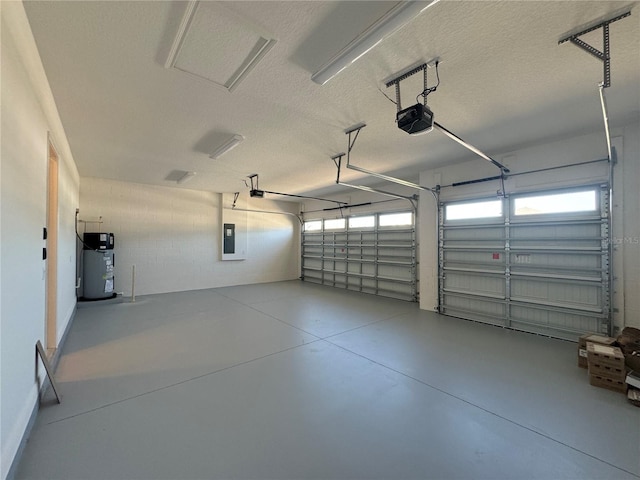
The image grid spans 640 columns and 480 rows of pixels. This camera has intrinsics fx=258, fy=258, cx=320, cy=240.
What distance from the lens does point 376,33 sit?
1.62 meters

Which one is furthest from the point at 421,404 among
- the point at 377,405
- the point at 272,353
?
the point at 272,353

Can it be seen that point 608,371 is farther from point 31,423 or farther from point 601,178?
point 31,423

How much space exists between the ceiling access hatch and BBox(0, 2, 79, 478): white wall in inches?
34.9

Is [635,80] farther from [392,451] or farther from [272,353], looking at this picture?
[272,353]

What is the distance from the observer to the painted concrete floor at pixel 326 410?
1558 millimetres

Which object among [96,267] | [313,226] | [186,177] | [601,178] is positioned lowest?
[96,267]

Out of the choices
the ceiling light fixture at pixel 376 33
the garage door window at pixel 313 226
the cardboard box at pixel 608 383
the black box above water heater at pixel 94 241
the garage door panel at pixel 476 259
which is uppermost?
the ceiling light fixture at pixel 376 33

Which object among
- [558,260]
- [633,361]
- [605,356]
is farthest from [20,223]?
[558,260]

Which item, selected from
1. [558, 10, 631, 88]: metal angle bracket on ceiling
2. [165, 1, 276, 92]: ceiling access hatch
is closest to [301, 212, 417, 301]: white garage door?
[558, 10, 631, 88]: metal angle bracket on ceiling

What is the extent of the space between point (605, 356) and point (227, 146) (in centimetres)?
490

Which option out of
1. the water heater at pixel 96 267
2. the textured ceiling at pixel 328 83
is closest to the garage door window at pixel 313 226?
the textured ceiling at pixel 328 83

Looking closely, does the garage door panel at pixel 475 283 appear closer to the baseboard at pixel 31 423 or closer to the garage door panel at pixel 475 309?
the garage door panel at pixel 475 309

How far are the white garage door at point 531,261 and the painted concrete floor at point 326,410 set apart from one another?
1.69 feet

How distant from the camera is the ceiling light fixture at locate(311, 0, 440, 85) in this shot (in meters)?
1.43
